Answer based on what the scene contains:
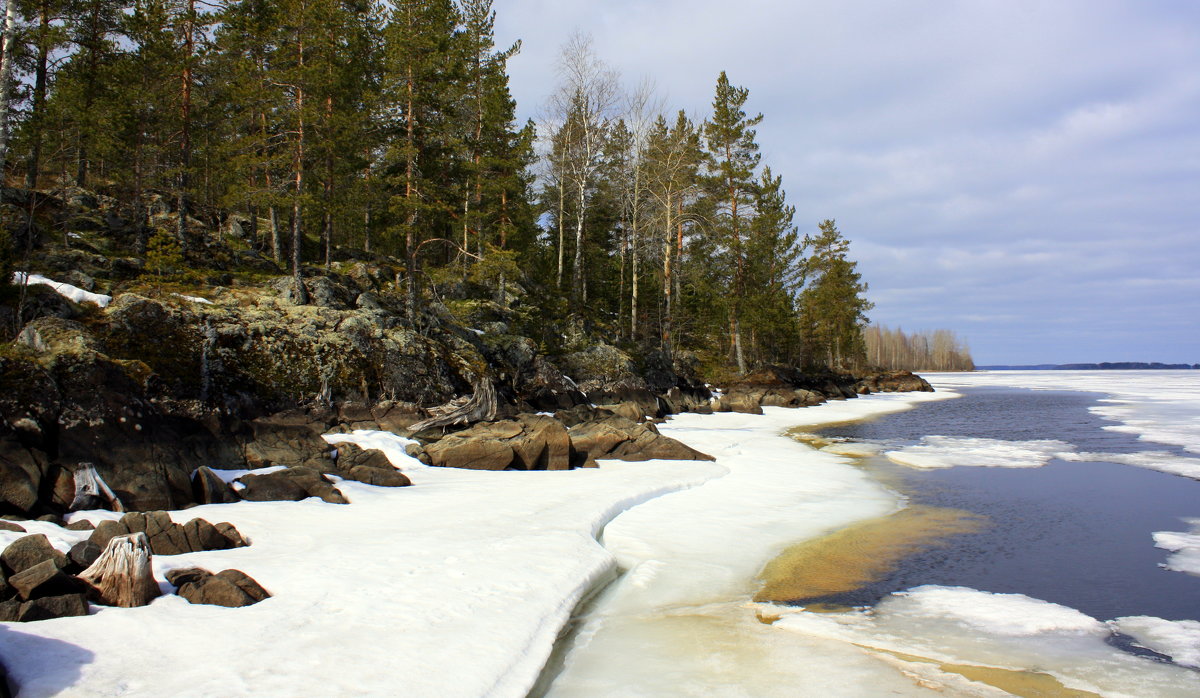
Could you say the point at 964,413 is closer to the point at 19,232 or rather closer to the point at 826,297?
the point at 826,297

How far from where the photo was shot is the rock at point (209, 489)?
9.12 meters

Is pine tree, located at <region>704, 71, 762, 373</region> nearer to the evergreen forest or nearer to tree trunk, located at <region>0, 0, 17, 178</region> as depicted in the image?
the evergreen forest

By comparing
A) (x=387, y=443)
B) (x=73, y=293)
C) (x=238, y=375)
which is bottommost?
(x=387, y=443)

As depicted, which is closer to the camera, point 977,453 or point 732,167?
point 977,453

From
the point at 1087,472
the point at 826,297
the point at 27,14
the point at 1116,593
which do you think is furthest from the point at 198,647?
the point at 826,297

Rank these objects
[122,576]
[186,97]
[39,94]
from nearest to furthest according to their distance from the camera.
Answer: [122,576] → [39,94] → [186,97]

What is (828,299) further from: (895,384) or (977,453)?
(977,453)

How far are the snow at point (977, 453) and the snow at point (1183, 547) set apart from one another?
21.9ft

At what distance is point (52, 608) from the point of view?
4898 mm

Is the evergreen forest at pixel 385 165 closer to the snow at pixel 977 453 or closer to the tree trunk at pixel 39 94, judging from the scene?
the tree trunk at pixel 39 94

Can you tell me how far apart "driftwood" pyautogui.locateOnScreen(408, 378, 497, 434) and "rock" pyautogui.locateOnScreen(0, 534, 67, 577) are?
10.3 meters

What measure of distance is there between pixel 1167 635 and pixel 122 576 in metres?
10.0

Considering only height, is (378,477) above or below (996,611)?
above

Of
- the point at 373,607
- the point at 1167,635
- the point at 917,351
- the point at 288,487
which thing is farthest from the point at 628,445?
the point at 917,351
